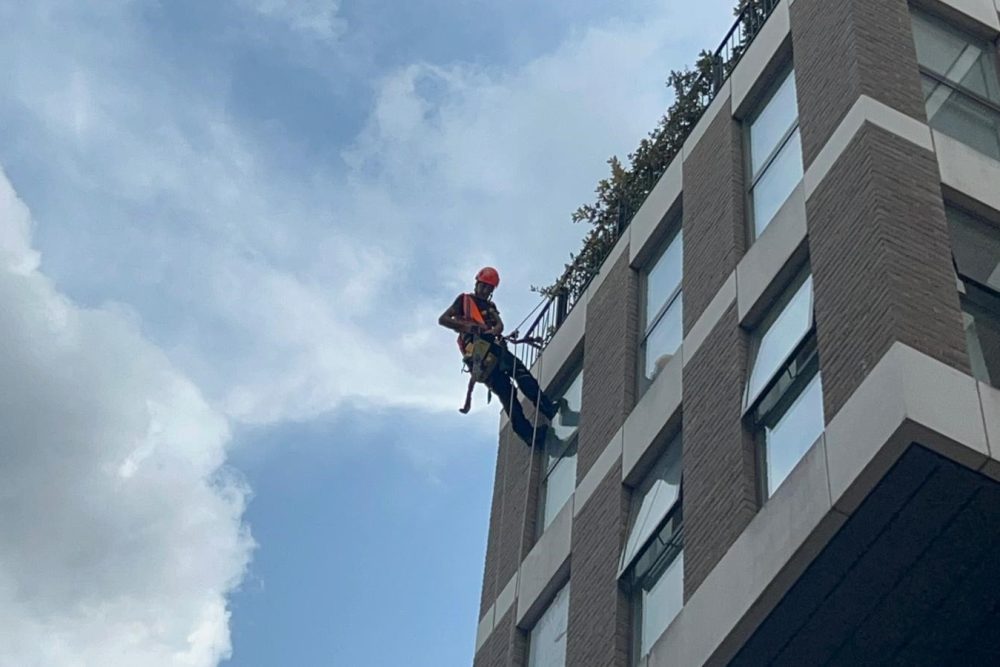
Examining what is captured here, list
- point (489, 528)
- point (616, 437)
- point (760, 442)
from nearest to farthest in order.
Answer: point (760, 442) < point (616, 437) < point (489, 528)

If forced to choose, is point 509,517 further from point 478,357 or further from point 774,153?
point 774,153

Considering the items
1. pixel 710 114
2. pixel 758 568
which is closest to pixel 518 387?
pixel 710 114

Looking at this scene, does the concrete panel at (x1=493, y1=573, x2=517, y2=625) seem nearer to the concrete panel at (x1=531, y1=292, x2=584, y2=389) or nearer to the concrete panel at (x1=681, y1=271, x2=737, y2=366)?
the concrete panel at (x1=531, y1=292, x2=584, y2=389)

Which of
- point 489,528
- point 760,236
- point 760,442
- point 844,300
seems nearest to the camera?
point 844,300

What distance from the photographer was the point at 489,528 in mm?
22641

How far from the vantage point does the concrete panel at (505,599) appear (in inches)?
814

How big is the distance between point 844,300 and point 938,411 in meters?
1.94

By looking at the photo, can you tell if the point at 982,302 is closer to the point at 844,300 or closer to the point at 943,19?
the point at 844,300

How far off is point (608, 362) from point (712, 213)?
264cm

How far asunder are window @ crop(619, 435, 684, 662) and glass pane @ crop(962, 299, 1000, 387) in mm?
3897

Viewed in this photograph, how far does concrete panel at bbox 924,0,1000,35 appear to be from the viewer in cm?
1772

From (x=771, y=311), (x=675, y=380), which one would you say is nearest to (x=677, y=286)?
(x=675, y=380)

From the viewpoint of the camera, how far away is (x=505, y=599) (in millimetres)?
20875

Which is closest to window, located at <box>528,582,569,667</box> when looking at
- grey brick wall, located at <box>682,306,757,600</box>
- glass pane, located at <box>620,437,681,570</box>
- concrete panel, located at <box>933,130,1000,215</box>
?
glass pane, located at <box>620,437,681,570</box>
